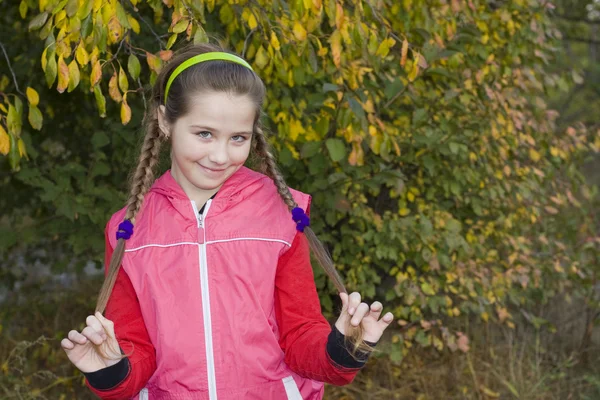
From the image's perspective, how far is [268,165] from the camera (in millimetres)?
2242

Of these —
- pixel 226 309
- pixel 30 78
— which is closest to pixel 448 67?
pixel 30 78

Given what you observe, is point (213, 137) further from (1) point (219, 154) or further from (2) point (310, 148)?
(2) point (310, 148)

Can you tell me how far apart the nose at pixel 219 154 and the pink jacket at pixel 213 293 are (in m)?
0.11

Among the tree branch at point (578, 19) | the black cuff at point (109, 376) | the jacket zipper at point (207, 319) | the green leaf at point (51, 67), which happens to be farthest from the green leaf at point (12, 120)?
the tree branch at point (578, 19)

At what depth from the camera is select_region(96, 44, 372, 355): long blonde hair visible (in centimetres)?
202

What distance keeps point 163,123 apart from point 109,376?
0.70 meters

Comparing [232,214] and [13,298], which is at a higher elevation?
[232,214]

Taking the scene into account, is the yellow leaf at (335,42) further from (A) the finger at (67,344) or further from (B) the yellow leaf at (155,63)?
(A) the finger at (67,344)

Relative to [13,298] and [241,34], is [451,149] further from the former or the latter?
[13,298]

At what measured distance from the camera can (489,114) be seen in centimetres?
413

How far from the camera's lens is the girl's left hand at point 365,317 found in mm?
1726

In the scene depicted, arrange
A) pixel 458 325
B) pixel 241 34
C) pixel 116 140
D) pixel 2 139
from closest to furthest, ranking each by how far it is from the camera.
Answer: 1. pixel 2 139
2. pixel 241 34
3. pixel 116 140
4. pixel 458 325

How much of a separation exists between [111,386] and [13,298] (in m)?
4.32

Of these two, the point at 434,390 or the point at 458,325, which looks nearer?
the point at 434,390
